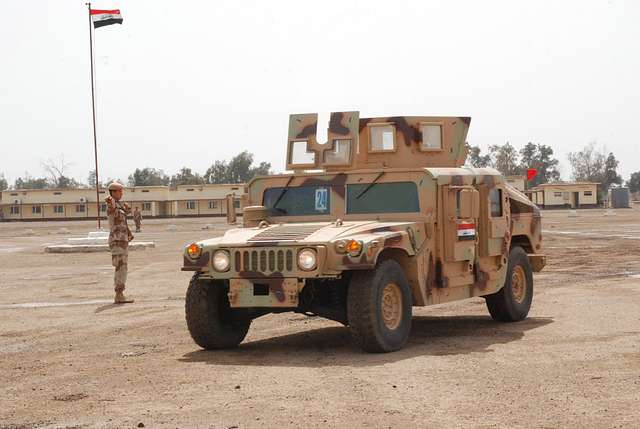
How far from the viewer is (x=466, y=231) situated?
1140cm

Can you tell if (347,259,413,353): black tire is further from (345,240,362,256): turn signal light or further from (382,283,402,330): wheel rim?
(345,240,362,256): turn signal light

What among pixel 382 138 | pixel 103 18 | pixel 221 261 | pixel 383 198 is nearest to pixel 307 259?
pixel 221 261

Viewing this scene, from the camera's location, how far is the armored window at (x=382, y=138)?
12.1 metres

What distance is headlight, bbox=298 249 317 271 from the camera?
967cm

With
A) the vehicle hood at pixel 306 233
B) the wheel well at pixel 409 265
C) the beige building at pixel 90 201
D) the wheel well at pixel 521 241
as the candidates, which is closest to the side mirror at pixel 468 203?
the vehicle hood at pixel 306 233

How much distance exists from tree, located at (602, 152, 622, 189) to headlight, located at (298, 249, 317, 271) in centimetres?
18111

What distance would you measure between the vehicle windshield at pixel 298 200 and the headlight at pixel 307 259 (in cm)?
166

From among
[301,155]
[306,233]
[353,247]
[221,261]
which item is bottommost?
[221,261]

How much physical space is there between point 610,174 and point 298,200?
618 feet

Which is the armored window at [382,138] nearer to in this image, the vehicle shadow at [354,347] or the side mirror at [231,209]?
the side mirror at [231,209]

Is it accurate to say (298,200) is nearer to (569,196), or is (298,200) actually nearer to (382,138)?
(382,138)

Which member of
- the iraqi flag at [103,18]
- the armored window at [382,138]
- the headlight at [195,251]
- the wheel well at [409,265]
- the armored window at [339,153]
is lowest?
the wheel well at [409,265]

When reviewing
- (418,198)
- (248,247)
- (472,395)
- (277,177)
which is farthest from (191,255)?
(472,395)

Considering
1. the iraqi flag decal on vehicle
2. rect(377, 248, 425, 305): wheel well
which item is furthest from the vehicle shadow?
the iraqi flag decal on vehicle
